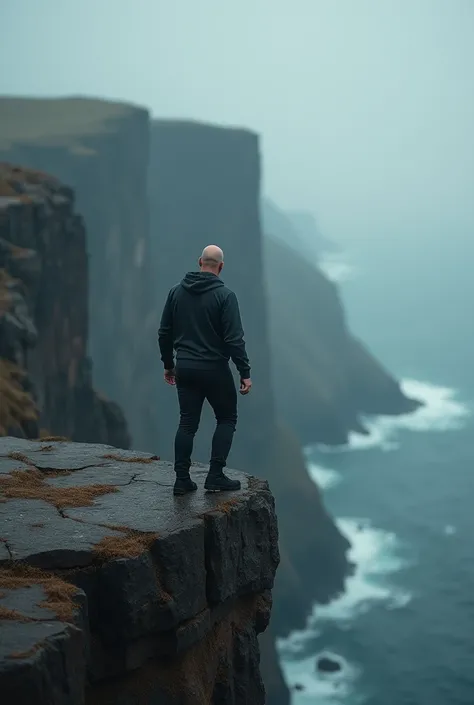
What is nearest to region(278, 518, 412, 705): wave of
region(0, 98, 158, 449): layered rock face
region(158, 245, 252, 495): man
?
region(0, 98, 158, 449): layered rock face

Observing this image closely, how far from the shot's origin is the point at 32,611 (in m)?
9.16

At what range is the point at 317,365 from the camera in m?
137

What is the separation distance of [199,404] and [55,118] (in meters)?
76.8

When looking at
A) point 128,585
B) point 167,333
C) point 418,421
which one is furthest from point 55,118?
point 128,585

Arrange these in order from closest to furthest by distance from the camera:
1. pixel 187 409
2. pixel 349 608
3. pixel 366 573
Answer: pixel 187 409, pixel 349 608, pixel 366 573

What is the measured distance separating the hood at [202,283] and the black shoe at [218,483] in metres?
2.29

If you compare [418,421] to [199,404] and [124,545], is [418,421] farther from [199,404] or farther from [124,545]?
[124,545]

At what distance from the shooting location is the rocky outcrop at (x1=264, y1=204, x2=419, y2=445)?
12694 centimetres

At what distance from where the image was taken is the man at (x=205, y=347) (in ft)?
38.6

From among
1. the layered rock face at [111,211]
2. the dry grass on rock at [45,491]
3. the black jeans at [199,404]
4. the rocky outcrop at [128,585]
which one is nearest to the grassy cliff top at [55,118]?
the layered rock face at [111,211]

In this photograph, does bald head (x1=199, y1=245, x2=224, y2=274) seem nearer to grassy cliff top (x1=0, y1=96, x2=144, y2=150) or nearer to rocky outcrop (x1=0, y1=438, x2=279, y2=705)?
rocky outcrop (x1=0, y1=438, x2=279, y2=705)

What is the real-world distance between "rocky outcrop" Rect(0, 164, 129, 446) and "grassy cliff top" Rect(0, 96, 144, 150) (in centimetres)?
3053

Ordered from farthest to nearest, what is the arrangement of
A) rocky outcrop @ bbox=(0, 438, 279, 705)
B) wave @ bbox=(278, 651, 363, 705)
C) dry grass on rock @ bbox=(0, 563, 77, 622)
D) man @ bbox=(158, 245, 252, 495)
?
wave @ bbox=(278, 651, 363, 705) < man @ bbox=(158, 245, 252, 495) < dry grass on rock @ bbox=(0, 563, 77, 622) < rocky outcrop @ bbox=(0, 438, 279, 705)

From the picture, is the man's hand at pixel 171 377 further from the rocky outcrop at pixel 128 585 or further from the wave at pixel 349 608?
the wave at pixel 349 608
